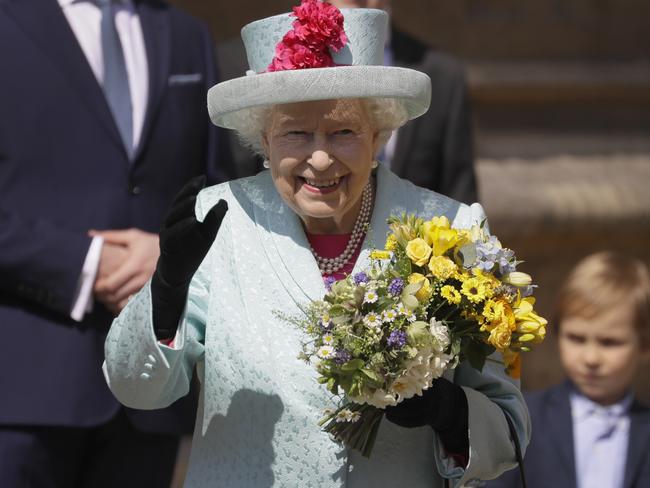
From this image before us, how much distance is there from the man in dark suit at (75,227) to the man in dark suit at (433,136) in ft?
2.01

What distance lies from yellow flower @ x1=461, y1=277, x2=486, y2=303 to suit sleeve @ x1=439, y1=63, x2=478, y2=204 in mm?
1750

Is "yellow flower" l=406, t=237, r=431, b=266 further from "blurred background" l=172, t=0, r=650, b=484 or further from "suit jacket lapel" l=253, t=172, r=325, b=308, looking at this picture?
"blurred background" l=172, t=0, r=650, b=484

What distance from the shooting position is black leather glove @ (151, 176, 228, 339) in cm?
306

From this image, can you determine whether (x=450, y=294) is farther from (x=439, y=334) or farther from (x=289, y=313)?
(x=289, y=313)

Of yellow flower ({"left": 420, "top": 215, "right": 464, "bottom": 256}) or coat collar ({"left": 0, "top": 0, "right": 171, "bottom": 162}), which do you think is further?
coat collar ({"left": 0, "top": 0, "right": 171, "bottom": 162})

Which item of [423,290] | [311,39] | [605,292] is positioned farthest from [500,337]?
[605,292]

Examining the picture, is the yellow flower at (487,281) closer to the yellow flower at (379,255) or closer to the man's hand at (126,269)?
the yellow flower at (379,255)

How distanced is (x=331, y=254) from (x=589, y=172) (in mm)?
3615

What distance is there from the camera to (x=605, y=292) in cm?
461

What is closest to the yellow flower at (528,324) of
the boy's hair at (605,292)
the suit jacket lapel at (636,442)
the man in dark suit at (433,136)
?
the suit jacket lapel at (636,442)

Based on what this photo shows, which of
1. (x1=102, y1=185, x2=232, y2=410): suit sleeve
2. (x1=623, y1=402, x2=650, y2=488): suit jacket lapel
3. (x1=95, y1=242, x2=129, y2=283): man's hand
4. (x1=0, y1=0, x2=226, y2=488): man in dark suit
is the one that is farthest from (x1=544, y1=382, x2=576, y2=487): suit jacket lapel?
(x1=102, y1=185, x2=232, y2=410): suit sleeve

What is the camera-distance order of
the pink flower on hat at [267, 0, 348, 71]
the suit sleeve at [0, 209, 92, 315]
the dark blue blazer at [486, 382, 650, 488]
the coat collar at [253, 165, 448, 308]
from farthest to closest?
the dark blue blazer at [486, 382, 650, 488], the suit sleeve at [0, 209, 92, 315], the coat collar at [253, 165, 448, 308], the pink flower on hat at [267, 0, 348, 71]

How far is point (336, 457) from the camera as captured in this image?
3238 mm

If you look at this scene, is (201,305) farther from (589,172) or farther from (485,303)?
(589,172)
